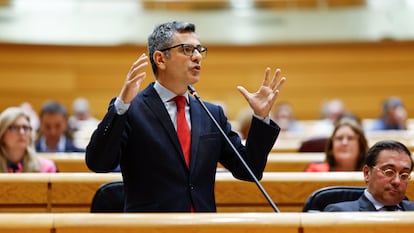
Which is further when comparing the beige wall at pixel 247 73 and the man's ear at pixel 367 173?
the beige wall at pixel 247 73

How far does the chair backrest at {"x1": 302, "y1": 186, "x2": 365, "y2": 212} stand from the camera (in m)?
2.96

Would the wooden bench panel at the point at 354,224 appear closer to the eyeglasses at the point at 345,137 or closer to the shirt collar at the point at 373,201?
the shirt collar at the point at 373,201

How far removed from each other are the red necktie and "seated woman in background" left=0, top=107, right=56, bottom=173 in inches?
65.5

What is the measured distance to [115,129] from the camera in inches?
91.0

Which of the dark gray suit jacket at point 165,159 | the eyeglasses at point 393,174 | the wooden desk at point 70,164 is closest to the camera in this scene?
the dark gray suit jacket at point 165,159

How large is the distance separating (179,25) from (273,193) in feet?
3.60

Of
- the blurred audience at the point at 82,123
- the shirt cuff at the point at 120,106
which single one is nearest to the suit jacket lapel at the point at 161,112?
the shirt cuff at the point at 120,106

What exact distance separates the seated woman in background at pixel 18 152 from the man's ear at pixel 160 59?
1.69 m

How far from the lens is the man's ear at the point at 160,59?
253 cm

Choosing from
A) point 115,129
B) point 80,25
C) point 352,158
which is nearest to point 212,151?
point 115,129

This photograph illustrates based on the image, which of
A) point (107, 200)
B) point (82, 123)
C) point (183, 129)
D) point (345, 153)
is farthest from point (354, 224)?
point (82, 123)

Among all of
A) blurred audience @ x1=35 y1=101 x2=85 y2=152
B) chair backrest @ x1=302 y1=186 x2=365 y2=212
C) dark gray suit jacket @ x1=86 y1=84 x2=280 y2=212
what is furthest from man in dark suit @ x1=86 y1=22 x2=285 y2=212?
blurred audience @ x1=35 y1=101 x2=85 y2=152

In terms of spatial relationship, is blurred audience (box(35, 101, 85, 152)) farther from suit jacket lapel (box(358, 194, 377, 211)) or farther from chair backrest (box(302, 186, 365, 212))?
suit jacket lapel (box(358, 194, 377, 211))

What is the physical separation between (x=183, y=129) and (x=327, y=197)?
77cm
